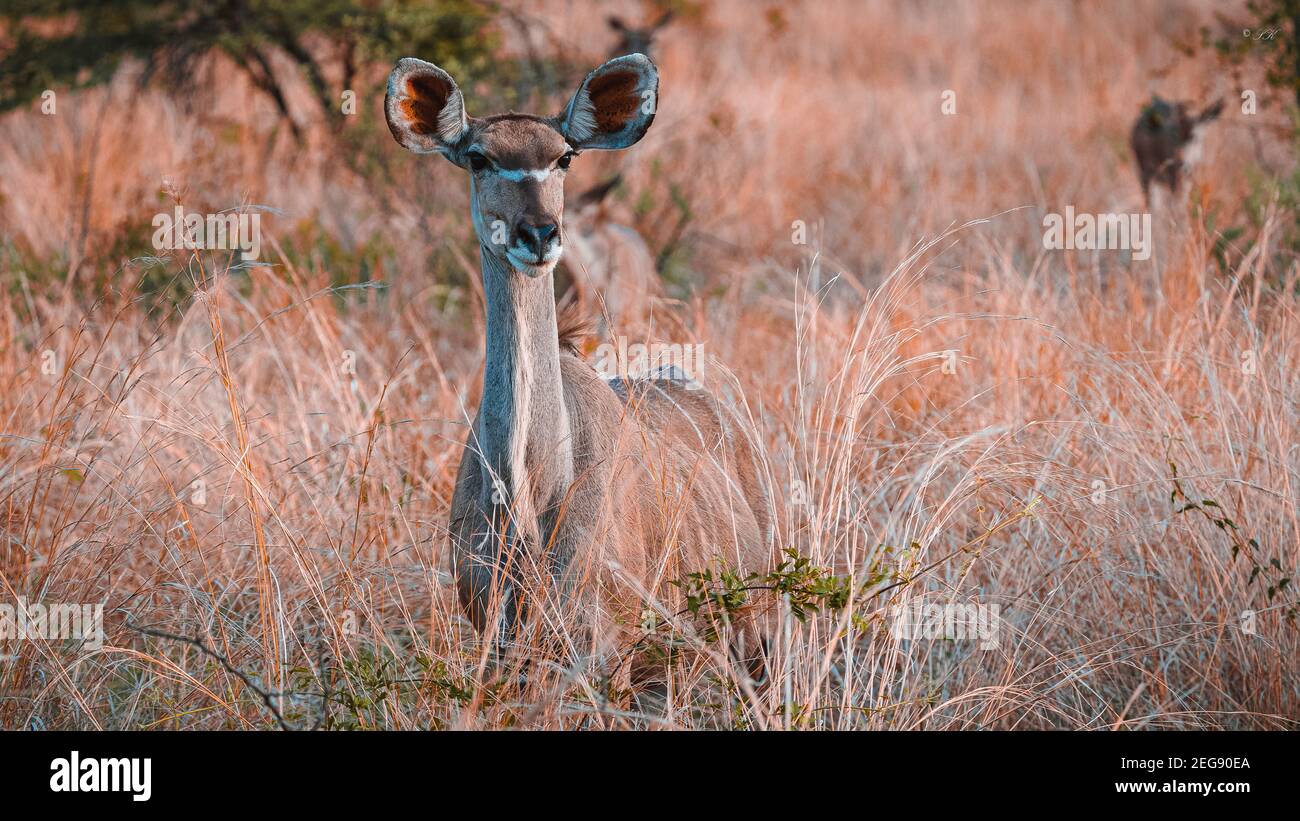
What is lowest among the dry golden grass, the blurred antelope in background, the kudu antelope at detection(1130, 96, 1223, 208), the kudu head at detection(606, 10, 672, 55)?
the dry golden grass

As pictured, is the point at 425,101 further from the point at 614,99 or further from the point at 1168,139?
the point at 1168,139

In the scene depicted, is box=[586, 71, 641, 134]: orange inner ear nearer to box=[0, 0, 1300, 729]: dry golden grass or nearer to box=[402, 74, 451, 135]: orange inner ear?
box=[402, 74, 451, 135]: orange inner ear

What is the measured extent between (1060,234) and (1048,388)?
2327 millimetres

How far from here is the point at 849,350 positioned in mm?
4516

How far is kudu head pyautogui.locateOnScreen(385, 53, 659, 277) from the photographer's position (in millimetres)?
3949

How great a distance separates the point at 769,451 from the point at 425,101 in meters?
2.24

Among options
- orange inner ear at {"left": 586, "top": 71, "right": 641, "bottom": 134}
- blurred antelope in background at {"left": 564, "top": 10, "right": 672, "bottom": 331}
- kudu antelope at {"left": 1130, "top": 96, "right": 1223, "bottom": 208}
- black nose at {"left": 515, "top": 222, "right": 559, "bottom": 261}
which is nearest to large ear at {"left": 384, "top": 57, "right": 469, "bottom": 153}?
orange inner ear at {"left": 586, "top": 71, "right": 641, "bottom": 134}

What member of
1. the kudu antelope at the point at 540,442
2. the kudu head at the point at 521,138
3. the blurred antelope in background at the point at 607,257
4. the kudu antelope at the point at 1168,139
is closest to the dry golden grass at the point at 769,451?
the kudu antelope at the point at 540,442

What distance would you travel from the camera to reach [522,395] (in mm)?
4152

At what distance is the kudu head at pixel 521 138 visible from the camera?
3949 mm

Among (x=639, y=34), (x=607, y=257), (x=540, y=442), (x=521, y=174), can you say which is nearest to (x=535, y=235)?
(x=521, y=174)

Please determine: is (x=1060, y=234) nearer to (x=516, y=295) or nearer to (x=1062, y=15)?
(x=516, y=295)

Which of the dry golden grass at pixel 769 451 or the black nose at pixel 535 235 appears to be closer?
the black nose at pixel 535 235

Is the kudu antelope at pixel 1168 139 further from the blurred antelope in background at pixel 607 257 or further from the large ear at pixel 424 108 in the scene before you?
the large ear at pixel 424 108
